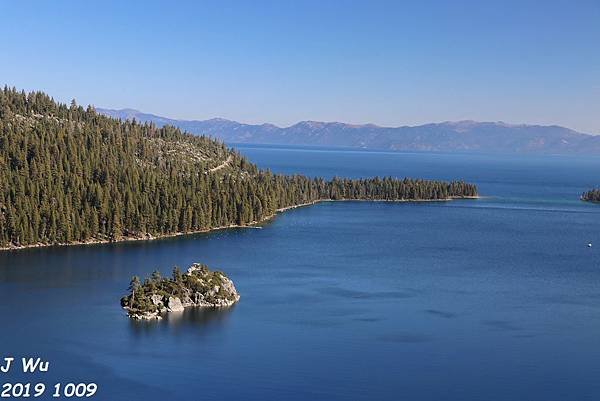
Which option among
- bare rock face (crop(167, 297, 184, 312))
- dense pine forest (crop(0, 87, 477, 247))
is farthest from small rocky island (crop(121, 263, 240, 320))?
dense pine forest (crop(0, 87, 477, 247))

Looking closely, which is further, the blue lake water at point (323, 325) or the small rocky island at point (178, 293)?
the small rocky island at point (178, 293)

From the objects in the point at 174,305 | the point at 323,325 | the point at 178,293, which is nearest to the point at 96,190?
the point at 178,293

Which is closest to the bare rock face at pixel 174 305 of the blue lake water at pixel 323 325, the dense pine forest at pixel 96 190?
the blue lake water at pixel 323 325

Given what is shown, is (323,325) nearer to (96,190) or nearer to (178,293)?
(178,293)

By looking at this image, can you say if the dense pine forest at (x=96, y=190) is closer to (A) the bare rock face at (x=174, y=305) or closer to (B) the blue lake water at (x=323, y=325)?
(B) the blue lake water at (x=323, y=325)

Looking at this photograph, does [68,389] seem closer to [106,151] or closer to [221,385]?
[221,385]

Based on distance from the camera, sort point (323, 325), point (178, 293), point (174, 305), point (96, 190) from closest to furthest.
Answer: point (323, 325), point (174, 305), point (178, 293), point (96, 190)
